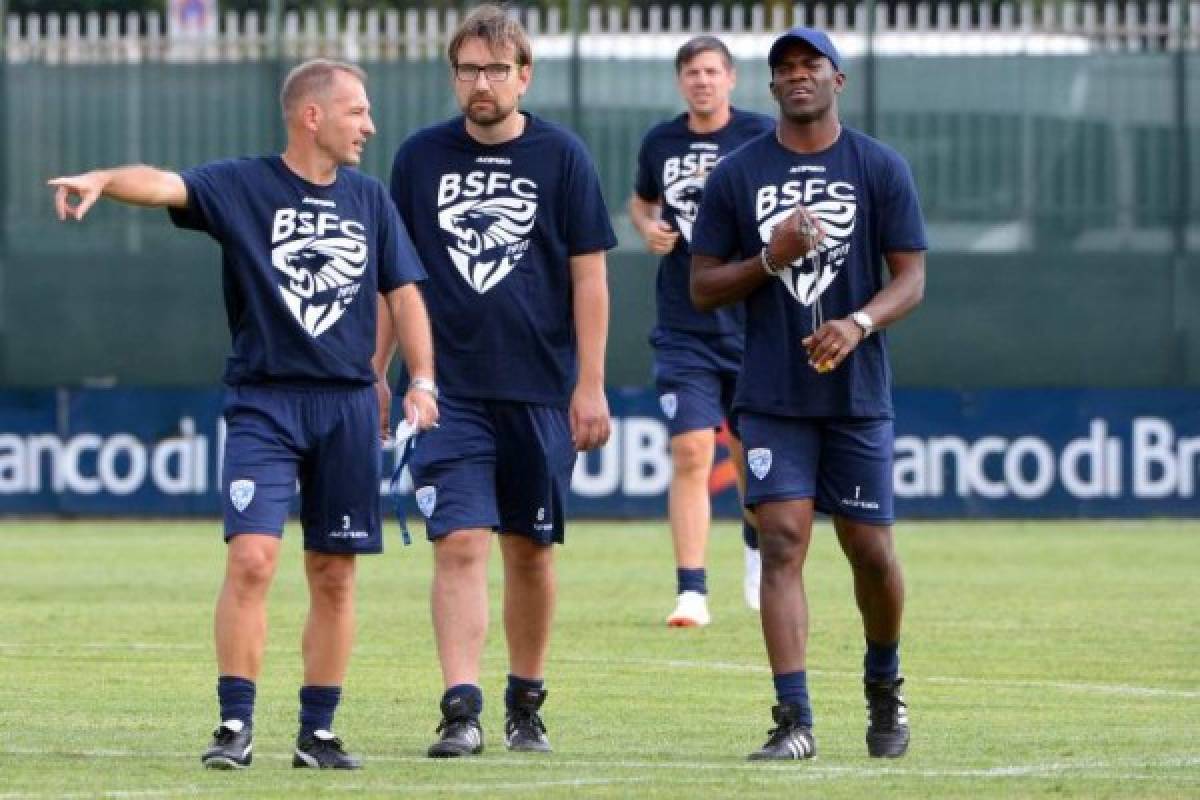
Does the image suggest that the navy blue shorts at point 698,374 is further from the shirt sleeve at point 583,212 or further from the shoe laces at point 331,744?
the shoe laces at point 331,744

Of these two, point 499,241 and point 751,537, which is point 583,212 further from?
point 751,537

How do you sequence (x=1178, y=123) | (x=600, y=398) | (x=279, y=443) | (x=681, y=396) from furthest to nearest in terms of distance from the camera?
(x=1178, y=123) → (x=681, y=396) → (x=600, y=398) → (x=279, y=443)

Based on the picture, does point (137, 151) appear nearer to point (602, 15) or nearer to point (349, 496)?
point (602, 15)

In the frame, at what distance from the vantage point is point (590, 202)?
9625 millimetres

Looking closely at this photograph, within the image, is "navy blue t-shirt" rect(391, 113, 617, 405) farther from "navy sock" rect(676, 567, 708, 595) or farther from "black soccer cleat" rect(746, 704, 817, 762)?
"navy sock" rect(676, 567, 708, 595)

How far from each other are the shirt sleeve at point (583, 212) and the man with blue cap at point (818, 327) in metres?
0.45

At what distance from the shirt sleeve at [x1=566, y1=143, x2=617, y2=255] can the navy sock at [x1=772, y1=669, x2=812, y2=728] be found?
155 cm

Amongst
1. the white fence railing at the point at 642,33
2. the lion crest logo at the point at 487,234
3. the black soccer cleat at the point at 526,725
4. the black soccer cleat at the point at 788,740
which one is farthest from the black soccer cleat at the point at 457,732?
the white fence railing at the point at 642,33

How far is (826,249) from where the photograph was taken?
9172 mm

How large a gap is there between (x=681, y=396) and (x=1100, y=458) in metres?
8.52

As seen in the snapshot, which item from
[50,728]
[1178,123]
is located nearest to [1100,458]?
[1178,123]

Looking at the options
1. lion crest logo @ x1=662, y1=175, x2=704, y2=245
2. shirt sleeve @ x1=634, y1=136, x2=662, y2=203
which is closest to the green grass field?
lion crest logo @ x1=662, y1=175, x2=704, y2=245

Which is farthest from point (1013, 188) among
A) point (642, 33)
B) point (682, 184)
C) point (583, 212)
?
point (583, 212)

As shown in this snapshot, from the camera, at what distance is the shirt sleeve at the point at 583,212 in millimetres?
9625
